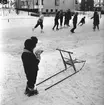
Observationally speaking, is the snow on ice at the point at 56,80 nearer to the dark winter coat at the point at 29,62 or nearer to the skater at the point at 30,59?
the skater at the point at 30,59

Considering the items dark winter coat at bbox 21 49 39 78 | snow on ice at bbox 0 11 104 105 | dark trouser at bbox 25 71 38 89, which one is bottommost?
snow on ice at bbox 0 11 104 105

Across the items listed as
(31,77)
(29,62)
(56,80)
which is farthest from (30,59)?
(56,80)

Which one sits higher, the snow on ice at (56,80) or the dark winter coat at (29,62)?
the dark winter coat at (29,62)

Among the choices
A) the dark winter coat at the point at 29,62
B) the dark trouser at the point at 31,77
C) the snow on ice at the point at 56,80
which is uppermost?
the dark winter coat at the point at 29,62

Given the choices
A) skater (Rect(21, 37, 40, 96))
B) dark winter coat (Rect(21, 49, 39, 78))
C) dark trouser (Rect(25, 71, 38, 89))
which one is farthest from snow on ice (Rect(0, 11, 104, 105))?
dark winter coat (Rect(21, 49, 39, 78))

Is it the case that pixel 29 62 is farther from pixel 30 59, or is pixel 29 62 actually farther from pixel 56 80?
pixel 56 80

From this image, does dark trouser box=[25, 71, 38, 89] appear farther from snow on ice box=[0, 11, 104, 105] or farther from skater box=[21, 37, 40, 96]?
snow on ice box=[0, 11, 104, 105]

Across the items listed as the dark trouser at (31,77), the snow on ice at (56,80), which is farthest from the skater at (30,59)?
the snow on ice at (56,80)

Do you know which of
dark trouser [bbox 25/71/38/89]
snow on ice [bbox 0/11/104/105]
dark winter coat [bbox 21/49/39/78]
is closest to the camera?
dark winter coat [bbox 21/49/39/78]

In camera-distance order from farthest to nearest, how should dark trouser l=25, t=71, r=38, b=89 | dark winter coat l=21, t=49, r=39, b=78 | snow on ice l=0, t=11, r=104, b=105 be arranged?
snow on ice l=0, t=11, r=104, b=105 → dark trouser l=25, t=71, r=38, b=89 → dark winter coat l=21, t=49, r=39, b=78

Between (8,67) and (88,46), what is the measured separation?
4716 mm

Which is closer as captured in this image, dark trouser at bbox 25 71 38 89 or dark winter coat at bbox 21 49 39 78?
dark winter coat at bbox 21 49 39 78

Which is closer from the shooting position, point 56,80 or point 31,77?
point 31,77

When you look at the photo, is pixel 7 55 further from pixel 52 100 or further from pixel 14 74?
pixel 52 100
